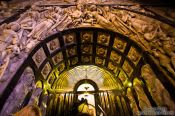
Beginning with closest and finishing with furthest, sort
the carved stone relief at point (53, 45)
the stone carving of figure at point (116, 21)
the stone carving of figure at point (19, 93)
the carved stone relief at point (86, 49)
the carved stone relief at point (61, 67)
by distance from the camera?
1. the stone carving of figure at point (19, 93)
2. the stone carving of figure at point (116, 21)
3. the carved stone relief at point (53, 45)
4. the carved stone relief at point (86, 49)
5. the carved stone relief at point (61, 67)

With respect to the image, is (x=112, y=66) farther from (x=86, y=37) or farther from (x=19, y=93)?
(x=19, y=93)

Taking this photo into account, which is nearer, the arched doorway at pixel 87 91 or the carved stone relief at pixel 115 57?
the carved stone relief at pixel 115 57

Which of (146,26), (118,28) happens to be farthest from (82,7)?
(146,26)

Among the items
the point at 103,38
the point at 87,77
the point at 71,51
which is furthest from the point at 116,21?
the point at 87,77

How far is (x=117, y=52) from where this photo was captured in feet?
24.2

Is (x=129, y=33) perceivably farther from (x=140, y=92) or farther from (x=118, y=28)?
(x=140, y=92)

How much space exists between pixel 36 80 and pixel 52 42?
1534 mm

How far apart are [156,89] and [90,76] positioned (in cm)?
452

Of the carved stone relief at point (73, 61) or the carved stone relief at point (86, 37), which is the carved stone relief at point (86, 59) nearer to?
the carved stone relief at point (73, 61)

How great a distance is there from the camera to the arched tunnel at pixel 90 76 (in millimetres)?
5625

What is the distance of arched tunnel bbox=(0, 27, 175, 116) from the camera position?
5625 mm

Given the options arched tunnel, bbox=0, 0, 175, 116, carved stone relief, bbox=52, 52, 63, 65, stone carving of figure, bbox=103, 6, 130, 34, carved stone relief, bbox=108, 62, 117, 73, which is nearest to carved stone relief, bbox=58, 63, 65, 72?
arched tunnel, bbox=0, 0, 175, 116

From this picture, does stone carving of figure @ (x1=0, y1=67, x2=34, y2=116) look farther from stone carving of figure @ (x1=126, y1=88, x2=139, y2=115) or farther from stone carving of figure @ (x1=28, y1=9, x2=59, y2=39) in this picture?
stone carving of figure @ (x1=126, y1=88, x2=139, y2=115)

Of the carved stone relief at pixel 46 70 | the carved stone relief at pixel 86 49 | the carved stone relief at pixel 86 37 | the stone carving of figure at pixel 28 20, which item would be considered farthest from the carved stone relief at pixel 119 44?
the stone carving of figure at pixel 28 20
